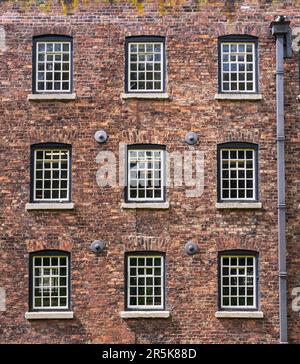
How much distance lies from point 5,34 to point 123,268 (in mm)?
7130

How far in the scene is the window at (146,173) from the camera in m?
22.6

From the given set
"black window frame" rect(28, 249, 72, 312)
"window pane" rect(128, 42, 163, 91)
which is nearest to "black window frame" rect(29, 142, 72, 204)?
"black window frame" rect(28, 249, 72, 312)

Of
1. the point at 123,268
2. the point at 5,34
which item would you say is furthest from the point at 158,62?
the point at 123,268

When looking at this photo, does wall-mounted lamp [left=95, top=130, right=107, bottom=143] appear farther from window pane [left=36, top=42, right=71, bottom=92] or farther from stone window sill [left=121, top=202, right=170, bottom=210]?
stone window sill [left=121, top=202, right=170, bottom=210]

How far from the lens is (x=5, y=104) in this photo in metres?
22.7

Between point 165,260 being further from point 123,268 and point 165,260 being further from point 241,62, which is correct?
point 241,62

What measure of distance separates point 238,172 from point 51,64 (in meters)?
5.87

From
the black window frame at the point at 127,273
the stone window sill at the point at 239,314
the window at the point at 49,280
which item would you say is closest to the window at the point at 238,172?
the black window frame at the point at 127,273

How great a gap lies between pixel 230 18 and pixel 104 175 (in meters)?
5.52

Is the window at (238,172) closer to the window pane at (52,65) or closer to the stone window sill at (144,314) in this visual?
the stone window sill at (144,314)

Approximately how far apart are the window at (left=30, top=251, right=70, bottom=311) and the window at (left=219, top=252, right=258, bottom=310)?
4.12m

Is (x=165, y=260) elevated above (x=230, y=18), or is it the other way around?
(x=230, y=18)

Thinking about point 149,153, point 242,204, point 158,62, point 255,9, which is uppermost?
point 255,9

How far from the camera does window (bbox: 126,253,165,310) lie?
875 inches
